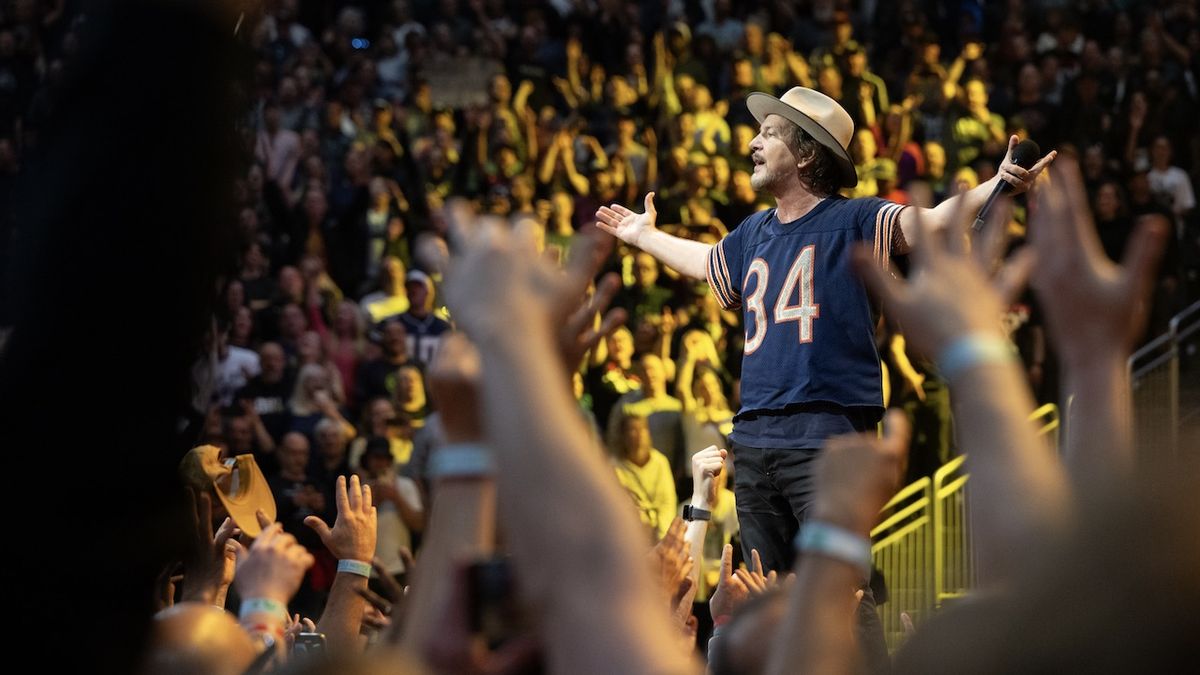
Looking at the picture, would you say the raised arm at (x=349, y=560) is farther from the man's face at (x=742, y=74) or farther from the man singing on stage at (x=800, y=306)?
the man's face at (x=742, y=74)

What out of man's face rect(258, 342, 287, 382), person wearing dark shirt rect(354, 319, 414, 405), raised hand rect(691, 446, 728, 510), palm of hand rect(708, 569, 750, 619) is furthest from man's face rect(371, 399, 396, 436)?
palm of hand rect(708, 569, 750, 619)

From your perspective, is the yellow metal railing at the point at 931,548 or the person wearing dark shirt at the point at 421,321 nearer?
the yellow metal railing at the point at 931,548

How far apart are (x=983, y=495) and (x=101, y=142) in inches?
43.2

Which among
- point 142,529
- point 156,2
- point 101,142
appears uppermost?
point 156,2

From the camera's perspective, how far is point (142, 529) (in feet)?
6.17

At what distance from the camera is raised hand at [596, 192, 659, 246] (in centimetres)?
601

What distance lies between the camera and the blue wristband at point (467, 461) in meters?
1.88

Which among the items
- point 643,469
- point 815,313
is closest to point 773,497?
point 815,313

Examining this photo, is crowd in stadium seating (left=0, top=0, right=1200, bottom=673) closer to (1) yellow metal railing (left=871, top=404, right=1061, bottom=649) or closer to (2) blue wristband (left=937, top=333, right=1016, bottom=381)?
(2) blue wristband (left=937, top=333, right=1016, bottom=381)

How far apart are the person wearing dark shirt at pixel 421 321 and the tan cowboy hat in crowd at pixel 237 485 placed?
713 centimetres

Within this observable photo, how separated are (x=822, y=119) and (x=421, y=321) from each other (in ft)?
20.1

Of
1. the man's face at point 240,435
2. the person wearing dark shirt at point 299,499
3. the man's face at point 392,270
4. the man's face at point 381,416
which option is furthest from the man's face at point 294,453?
the man's face at point 392,270

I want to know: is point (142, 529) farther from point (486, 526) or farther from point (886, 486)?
Answer: point (886, 486)

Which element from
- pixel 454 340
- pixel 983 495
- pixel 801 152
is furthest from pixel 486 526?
pixel 801 152
